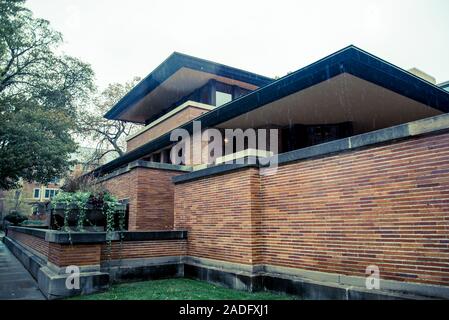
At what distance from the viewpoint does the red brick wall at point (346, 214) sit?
450 cm

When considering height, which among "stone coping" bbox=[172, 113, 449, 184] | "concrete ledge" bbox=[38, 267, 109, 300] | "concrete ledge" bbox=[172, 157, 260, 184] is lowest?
"concrete ledge" bbox=[38, 267, 109, 300]

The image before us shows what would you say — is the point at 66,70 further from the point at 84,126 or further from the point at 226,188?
the point at 226,188

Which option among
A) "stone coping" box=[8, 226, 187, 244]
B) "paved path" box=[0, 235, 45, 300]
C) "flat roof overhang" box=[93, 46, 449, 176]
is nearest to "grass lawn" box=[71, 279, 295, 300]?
"stone coping" box=[8, 226, 187, 244]

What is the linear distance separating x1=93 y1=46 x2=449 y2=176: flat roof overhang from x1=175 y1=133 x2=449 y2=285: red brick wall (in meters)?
2.80

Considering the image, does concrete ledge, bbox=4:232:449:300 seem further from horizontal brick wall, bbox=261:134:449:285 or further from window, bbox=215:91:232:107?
window, bbox=215:91:232:107

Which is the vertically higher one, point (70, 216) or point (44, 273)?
point (70, 216)

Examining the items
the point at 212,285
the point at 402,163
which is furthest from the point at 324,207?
the point at 212,285

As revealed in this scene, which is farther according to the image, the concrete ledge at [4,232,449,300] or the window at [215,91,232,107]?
the window at [215,91,232,107]

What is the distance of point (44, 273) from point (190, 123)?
7659 millimetres

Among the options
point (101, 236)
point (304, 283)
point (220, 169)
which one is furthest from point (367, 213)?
point (101, 236)

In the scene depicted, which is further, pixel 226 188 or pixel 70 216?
pixel 70 216

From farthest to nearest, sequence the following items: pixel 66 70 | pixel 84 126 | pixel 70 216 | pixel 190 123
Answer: pixel 84 126 < pixel 66 70 < pixel 190 123 < pixel 70 216

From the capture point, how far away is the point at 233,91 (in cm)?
1638

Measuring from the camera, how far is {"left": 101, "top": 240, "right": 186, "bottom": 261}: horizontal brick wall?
306 inches
